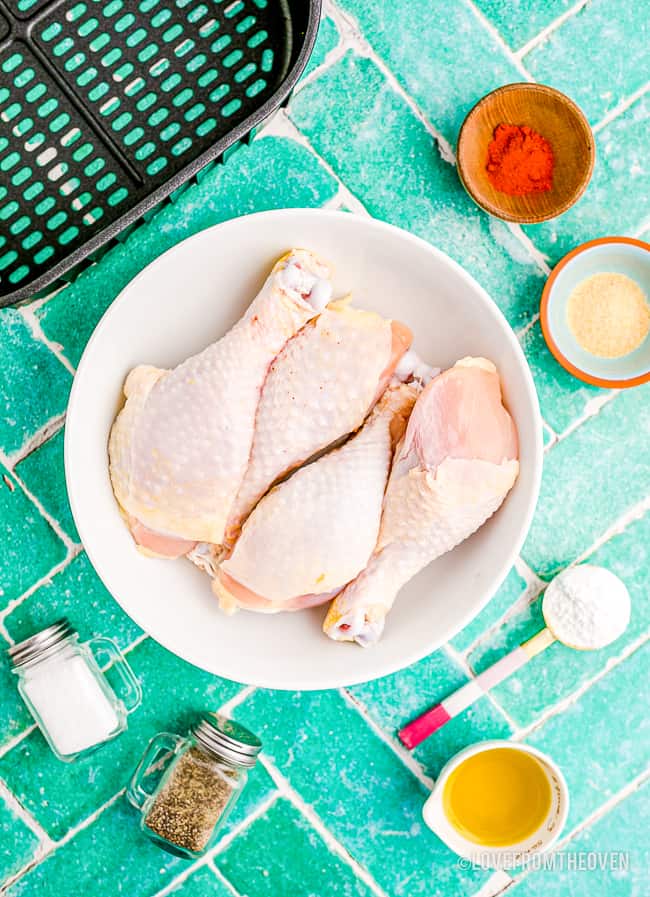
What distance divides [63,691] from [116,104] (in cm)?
62

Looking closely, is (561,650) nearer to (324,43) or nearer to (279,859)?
(279,859)

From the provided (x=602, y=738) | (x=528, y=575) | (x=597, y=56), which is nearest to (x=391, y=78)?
(x=597, y=56)

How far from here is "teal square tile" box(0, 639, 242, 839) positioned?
1013 millimetres

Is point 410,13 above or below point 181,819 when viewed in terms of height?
above

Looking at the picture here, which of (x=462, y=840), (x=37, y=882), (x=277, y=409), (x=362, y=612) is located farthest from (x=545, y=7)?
(x=37, y=882)

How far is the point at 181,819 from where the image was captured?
0.98 meters

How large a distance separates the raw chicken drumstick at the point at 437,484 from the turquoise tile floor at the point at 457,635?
0.16 m

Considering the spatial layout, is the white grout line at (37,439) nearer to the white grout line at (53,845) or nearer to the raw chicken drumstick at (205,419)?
the raw chicken drumstick at (205,419)

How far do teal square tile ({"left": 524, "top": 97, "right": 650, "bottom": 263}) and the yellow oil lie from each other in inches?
22.9

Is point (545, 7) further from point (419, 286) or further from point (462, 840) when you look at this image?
point (462, 840)

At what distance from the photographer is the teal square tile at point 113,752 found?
101 cm

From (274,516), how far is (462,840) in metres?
0.46

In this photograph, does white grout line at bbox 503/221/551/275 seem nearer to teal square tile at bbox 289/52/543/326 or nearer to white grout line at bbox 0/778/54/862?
teal square tile at bbox 289/52/543/326

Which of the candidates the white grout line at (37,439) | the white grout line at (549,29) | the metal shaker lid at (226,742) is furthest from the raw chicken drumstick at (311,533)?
the white grout line at (549,29)
